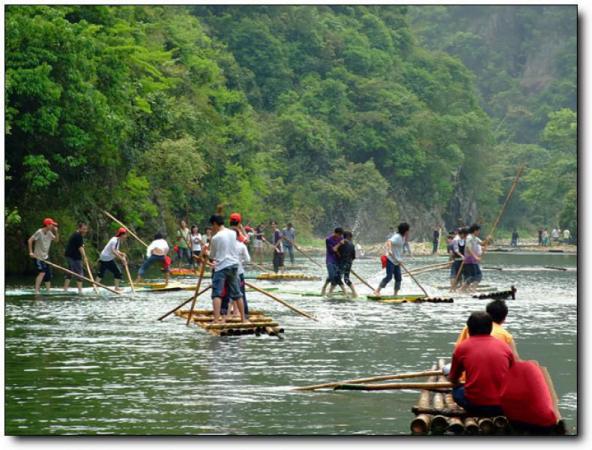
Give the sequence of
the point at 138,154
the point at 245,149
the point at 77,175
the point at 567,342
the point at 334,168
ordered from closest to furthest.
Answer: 1. the point at 567,342
2. the point at 77,175
3. the point at 138,154
4. the point at 245,149
5. the point at 334,168

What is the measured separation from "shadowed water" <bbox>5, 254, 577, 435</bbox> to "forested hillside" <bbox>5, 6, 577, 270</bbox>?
7.97 meters

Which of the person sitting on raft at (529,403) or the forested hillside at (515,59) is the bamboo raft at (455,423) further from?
the forested hillside at (515,59)

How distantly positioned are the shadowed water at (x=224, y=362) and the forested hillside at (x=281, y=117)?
797 centimetres

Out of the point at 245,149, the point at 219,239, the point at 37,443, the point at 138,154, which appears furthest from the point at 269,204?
the point at 37,443

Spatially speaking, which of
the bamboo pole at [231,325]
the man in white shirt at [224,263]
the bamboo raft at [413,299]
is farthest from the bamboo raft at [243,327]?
the bamboo raft at [413,299]

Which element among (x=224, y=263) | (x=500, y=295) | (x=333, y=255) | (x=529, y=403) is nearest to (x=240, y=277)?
(x=224, y=263)

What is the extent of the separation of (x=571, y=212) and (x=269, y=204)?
A: 21259 millimetres

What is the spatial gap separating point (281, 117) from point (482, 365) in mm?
70595

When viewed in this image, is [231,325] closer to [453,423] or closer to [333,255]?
[453,423]

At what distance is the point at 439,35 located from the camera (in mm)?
133000

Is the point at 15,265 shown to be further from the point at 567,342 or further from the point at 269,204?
the point at 269,204

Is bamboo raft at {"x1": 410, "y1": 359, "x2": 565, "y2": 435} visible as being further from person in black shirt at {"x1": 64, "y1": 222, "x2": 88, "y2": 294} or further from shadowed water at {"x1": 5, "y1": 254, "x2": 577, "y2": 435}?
person in black shirt at {"x1": 64, "y1": 222, "x2": 88, "y2": 294}

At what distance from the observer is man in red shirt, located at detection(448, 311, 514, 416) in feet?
34.4

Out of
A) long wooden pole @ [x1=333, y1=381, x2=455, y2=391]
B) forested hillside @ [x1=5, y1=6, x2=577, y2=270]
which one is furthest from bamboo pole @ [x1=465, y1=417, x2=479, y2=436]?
forested hillside @ [x1=5, y1=6, x2=577, y2=270]
